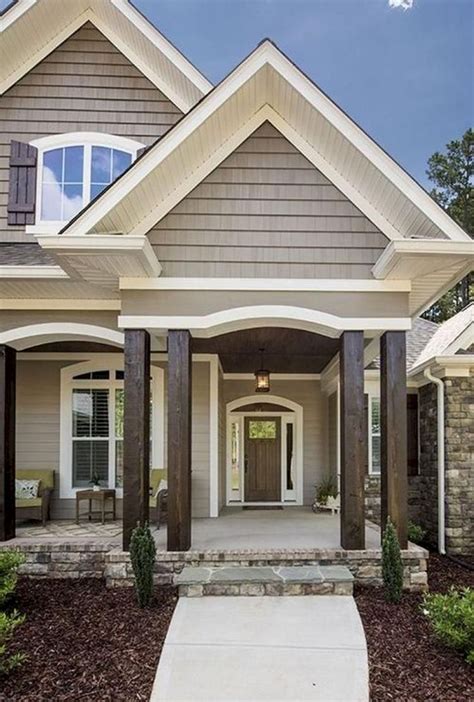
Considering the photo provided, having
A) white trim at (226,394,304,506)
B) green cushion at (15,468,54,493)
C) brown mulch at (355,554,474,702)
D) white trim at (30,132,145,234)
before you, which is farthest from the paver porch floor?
white trim at (30,132,145,234)

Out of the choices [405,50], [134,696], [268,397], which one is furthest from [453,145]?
[134,696]

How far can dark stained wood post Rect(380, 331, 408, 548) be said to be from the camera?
250 inches

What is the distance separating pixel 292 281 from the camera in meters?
6.61

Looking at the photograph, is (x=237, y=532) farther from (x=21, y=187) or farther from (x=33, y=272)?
(x=21, y=187)

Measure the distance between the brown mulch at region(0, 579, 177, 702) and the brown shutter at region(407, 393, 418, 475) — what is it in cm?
542

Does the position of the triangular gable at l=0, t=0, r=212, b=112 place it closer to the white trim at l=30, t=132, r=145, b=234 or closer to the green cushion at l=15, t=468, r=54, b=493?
the white trim at l=30, t=132, r=145, b=234

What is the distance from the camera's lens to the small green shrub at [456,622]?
453 cm

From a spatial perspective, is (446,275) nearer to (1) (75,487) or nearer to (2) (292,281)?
(2) (292,281)

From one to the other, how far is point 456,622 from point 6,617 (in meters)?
3.68

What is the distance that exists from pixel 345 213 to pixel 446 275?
4.29 ft

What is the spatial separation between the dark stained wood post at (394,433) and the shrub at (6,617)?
3.78 meters

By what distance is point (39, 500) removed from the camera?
27.9 feet

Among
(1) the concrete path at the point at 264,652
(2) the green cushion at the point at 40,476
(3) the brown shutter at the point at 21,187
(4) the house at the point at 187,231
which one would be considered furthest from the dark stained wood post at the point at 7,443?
(1) the concrete path at the point at 264,652

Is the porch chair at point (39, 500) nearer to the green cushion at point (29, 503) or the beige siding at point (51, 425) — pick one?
the green cushion at point (29, 503)
